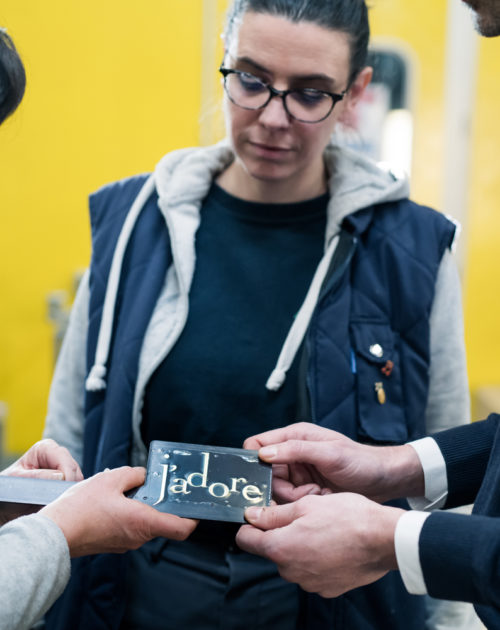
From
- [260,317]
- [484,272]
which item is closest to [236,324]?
[260,317]

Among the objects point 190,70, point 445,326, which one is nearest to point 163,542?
point 445,326

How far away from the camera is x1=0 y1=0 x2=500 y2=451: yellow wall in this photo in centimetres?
283

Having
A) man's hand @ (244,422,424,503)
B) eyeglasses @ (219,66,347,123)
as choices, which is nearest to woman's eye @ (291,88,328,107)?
eyeglasses @ (219,66,347,123)

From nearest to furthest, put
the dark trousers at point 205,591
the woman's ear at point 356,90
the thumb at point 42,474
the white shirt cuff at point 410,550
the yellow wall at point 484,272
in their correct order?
the white shirt cuff at point 410,550 → the thumb at point 42,474 → the dark trousers at point 205,591 → the woman's ear at point 356,90 → the yellow wall at point 484,272

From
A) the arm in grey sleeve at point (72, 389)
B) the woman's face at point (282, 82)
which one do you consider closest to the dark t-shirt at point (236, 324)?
the woman's face at point (282, 82)

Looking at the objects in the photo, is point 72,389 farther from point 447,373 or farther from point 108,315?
point 447,373

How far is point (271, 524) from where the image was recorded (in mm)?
1147

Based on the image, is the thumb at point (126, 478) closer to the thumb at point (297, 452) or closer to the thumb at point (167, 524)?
the thumb at point (167, 524)

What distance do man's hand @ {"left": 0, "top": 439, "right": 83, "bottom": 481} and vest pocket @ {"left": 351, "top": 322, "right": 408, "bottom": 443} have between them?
0.58 meters

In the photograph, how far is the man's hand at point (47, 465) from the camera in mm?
1274

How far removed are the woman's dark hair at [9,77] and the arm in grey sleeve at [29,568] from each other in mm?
705

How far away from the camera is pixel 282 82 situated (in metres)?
1.43

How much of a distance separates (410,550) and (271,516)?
24cm

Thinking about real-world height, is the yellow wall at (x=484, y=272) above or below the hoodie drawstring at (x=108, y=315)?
below
